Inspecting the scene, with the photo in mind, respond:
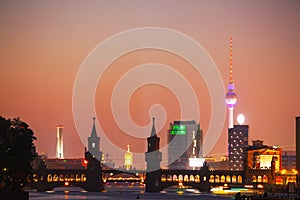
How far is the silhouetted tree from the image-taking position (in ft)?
557

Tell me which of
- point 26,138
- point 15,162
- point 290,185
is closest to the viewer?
point 290,185

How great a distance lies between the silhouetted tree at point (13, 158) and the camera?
169875 mm

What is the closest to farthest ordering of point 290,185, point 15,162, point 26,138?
1. point 290,185
2. point 15,162
3. point 26,138

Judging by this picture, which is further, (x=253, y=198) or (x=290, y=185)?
(x=253, y=198)

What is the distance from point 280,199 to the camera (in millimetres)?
178125

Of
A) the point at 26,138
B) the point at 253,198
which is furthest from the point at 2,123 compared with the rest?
the point at 253,198

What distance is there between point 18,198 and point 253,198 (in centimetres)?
5112

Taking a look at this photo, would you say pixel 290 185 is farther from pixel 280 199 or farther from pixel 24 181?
pixel 24 181

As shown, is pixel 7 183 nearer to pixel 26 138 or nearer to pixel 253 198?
pixel 26 138

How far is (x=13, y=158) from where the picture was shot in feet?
558

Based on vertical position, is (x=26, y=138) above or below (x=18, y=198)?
above

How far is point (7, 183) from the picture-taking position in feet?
570

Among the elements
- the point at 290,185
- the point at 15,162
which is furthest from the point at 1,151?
the point at 290,185

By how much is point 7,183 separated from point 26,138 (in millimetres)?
12066
